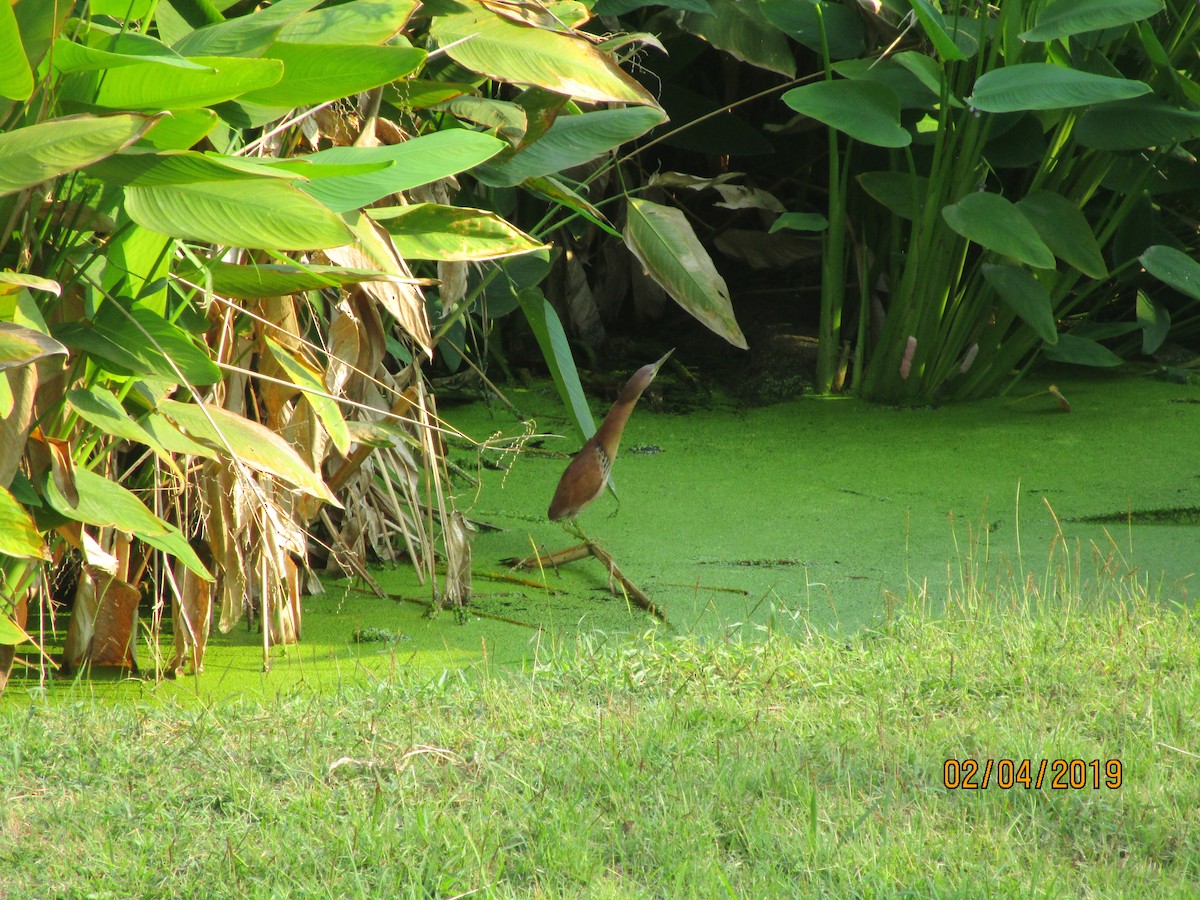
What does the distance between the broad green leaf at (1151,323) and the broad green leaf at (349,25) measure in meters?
2.61

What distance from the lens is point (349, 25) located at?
56.4 inches

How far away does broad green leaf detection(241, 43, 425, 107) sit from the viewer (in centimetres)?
128

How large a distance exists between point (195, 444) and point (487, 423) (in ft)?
5.39

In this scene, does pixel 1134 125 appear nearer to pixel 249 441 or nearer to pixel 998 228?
pixel 998 228

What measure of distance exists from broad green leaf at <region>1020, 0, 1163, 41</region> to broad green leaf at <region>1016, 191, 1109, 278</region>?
0.48m

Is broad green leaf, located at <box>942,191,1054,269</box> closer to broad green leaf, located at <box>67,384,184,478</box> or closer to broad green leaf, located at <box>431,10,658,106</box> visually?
broad green leaf, located at <box>431,10,658,106</box>

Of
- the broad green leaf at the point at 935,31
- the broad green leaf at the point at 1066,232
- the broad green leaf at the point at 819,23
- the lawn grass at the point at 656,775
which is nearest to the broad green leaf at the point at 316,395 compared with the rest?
the lawn grass at the point at 656,775

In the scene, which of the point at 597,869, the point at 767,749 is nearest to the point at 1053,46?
the point at 767,749

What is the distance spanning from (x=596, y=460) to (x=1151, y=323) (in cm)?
214

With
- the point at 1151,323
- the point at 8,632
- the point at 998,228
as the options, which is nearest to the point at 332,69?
the point at 8,632

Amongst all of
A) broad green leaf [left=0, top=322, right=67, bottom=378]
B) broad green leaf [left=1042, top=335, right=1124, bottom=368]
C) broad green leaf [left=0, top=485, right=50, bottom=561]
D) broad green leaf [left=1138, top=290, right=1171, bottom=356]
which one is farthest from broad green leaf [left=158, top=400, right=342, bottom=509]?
broad green leaf [left=1138, top=290, right=1171, bottom=356]

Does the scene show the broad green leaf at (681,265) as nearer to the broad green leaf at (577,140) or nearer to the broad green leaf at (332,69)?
the broad green leaf at (577,140)

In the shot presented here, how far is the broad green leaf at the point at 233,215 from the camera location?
119 centimetres

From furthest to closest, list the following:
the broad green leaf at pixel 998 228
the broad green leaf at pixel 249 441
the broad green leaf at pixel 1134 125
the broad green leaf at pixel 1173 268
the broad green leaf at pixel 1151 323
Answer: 1. the broad green leaf at pixel 1151 323
2. the broad green leaf at pixel 1173 268
3. the broad green leaf at pixel 1134 125
4. the broad green leaf at pixel 998 228
5. the broad green leaf at pixel 249 441
